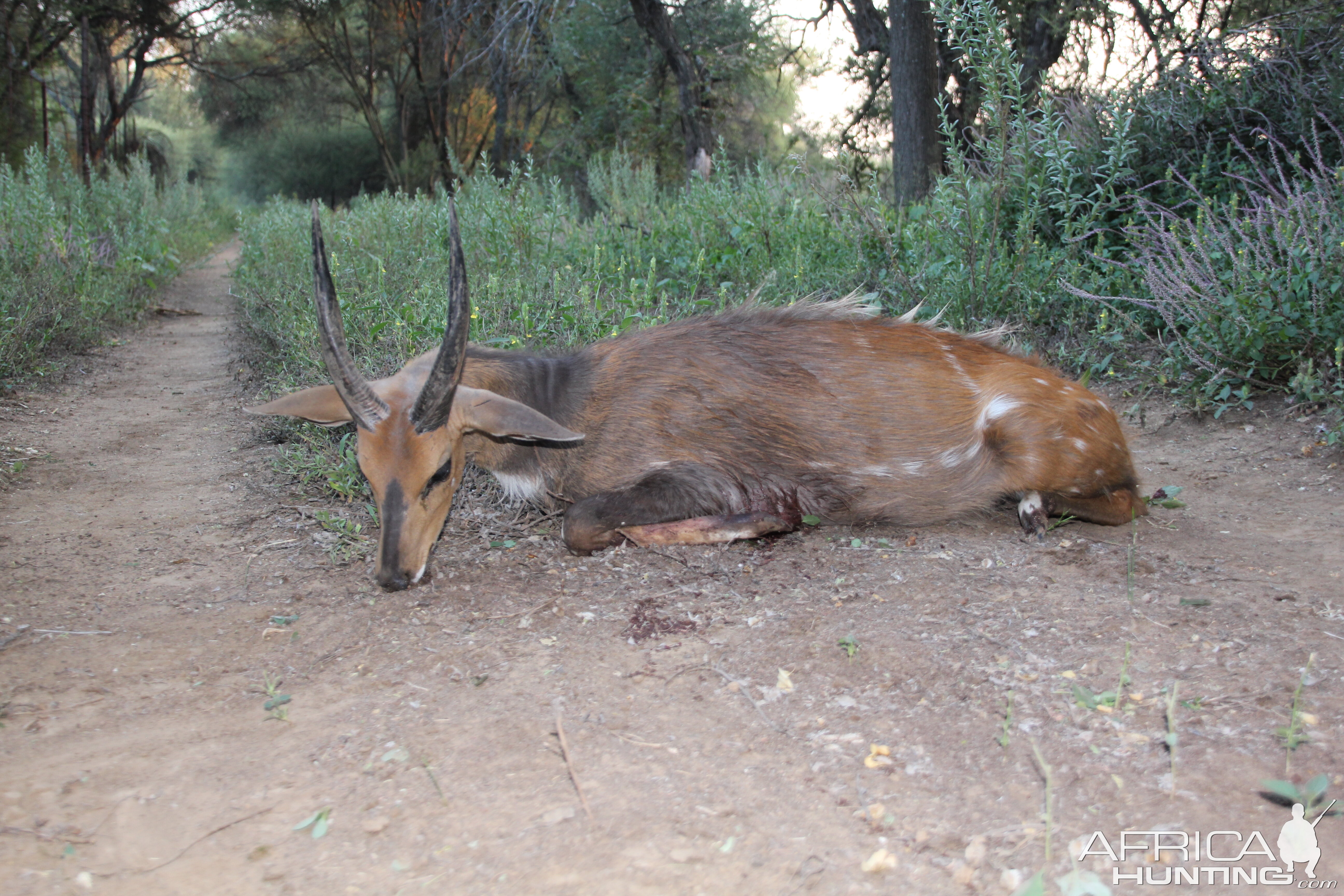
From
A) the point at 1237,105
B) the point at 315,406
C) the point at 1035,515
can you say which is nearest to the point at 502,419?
the point at 315,406

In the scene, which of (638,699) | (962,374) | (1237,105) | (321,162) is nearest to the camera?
(638,699)

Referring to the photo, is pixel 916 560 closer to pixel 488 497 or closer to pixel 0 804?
pixel 488 497

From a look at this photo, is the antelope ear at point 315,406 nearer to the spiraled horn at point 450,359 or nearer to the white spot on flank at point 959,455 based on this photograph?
the spiraled horn at point 450,359

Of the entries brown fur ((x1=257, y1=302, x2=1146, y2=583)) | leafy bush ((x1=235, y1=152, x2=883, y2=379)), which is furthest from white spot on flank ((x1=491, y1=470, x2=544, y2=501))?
leafy bush ((x1=235, y1=152, x2=883, y2=379))

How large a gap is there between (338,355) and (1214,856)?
3119 mm

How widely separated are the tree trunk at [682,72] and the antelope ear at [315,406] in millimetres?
12280

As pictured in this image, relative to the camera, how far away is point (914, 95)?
34.4 feet

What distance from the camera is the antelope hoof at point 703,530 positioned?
4168 mm

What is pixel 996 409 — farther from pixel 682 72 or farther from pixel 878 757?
pixel 682 72

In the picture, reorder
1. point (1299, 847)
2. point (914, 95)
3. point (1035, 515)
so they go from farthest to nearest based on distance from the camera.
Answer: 1. point (914, 95)
2. point (1035, 515)
3. point (1299, 847)

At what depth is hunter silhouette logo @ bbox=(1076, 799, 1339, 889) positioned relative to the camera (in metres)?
2.12

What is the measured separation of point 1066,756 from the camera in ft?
8.38

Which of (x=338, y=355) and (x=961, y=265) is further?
(x=961, y=265)

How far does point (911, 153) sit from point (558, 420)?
304 inches
